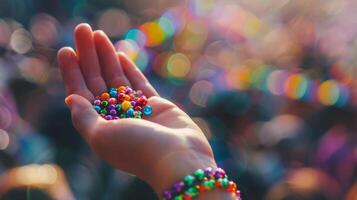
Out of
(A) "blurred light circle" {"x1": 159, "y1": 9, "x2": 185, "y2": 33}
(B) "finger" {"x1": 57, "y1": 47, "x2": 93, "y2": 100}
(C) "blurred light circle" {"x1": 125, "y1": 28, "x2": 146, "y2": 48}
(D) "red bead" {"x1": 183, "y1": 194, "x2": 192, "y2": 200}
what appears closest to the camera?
(D) "red bead" {"x1": 183, "y1": 194, "x2": 192, "y2": 200}

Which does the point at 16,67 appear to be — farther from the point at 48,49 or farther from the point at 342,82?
the point at 342,82

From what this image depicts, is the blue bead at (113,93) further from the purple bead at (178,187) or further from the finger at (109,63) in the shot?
the purple bead at (178,187)

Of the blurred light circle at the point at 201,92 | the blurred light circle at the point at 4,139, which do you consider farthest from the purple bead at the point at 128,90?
the blurred light circle at the point at 201,92

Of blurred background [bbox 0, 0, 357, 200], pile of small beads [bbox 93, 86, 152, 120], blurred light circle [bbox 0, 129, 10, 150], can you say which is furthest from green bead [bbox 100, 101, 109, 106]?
blurred light circle [bbox 0, 129, 10, 150]

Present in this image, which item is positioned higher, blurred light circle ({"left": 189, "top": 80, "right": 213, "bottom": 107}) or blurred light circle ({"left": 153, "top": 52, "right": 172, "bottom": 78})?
blurred light circle ({"left": 189, "top": 80, "right": 213, "bottom": 107})

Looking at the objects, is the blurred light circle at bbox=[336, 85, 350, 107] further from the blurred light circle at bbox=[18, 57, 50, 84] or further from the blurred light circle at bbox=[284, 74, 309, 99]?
the blurred light circle at bbox=[18, 57, 50, 84]
